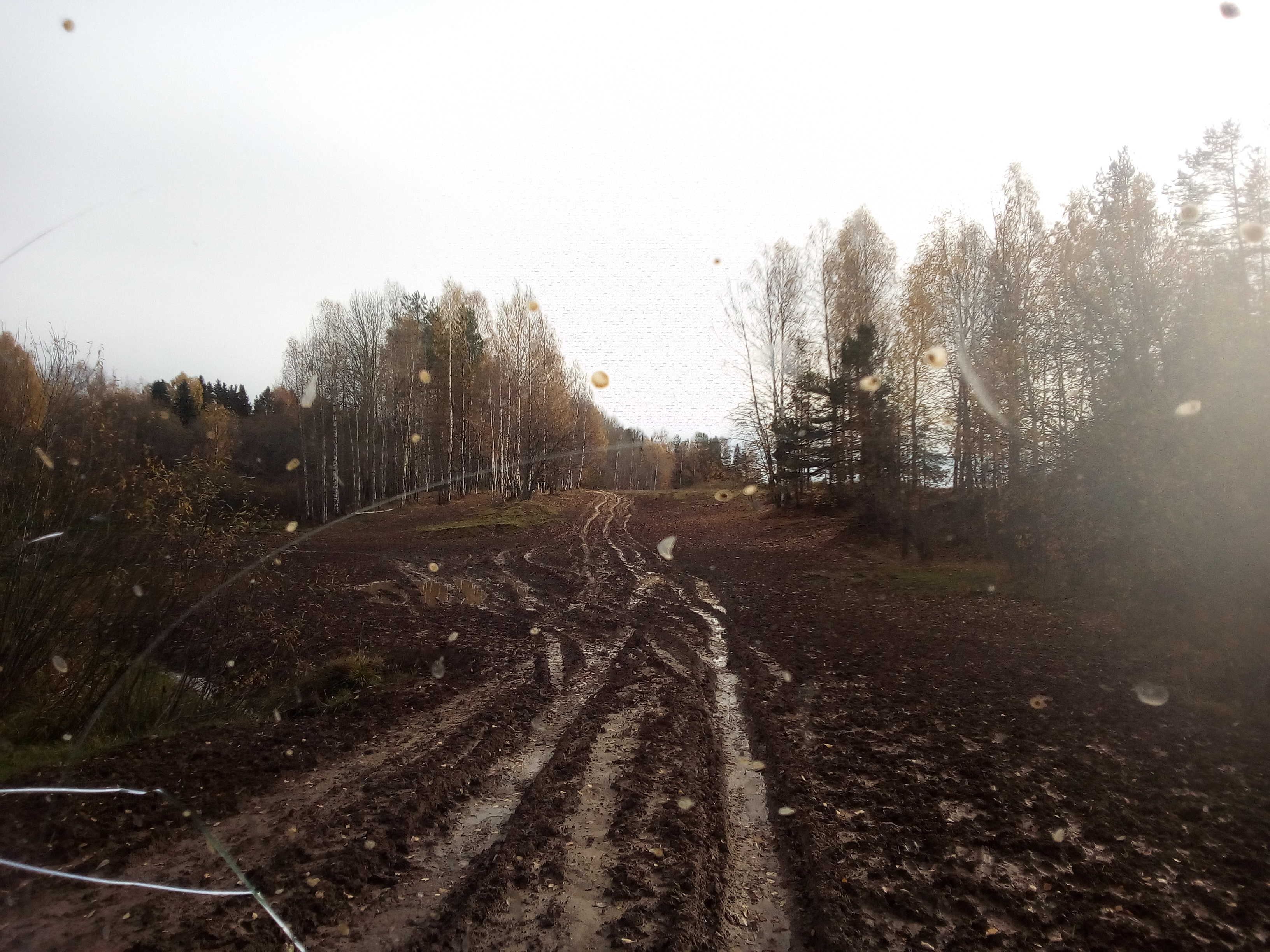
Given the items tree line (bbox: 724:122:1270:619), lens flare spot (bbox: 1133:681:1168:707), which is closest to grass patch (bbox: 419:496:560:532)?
tree line (bbox: 724:122:1270:619)

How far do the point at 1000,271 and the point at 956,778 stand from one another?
20.7 meters

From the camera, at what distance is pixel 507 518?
102 feet

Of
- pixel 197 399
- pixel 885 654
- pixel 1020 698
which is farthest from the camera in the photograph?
pixel 197 399

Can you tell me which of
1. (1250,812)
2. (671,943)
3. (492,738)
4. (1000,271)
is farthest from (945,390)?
(671,943)

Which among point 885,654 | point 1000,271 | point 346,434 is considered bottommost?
point 885,654

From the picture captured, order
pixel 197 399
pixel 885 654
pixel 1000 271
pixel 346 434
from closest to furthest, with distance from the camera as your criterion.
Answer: pixel 885 654 < pixel 1000 271 < pixel 346 434 < pixel 197 399

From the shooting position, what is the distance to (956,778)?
17.7 feet

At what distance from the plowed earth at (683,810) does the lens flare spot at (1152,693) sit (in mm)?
109

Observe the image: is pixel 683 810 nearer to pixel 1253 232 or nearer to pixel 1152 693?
pixel 1152 693

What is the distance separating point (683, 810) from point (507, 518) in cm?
2714

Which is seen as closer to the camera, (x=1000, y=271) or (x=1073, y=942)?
(x=1073, y=942)

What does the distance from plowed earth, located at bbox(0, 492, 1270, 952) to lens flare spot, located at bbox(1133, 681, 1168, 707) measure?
11cm

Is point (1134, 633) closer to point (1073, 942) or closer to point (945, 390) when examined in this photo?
point (1073, 942)

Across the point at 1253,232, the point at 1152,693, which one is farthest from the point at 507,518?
the point at 1253,232
